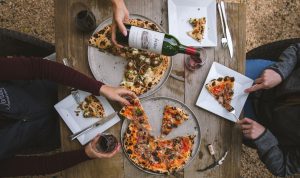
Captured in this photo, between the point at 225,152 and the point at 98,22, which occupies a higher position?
the point at 98,22

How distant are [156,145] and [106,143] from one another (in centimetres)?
20

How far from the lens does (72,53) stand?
1426mm

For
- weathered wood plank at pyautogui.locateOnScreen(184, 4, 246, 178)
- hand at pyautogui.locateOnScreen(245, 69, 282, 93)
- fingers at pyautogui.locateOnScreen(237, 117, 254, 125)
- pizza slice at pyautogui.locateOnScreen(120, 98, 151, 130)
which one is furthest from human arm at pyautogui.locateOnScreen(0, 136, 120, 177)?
hand at pyautogui.locateOnScreen(245, 69, 282, 93)

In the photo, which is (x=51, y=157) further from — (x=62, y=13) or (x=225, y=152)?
(x=225, y=152)

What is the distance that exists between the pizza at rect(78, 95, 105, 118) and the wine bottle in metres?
0.25

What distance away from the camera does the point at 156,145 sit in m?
1.44

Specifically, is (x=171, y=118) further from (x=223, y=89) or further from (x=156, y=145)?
(x=223, y=89)

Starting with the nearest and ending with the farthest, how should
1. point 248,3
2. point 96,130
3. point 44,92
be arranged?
point 96,130
point 44,92
point 248,3

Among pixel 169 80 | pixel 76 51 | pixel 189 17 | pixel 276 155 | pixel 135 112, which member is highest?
pixel 189 17

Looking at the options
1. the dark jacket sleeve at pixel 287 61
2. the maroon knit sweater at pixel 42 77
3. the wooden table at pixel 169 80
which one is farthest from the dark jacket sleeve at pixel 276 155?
the maroon knit sweater at pixel 42 77

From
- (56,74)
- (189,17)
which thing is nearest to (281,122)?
(189,17)

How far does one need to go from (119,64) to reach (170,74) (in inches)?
8.1

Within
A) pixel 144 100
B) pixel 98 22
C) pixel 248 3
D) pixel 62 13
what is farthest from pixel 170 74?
pixel 248 3

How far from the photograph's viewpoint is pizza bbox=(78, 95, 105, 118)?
4.64ft
